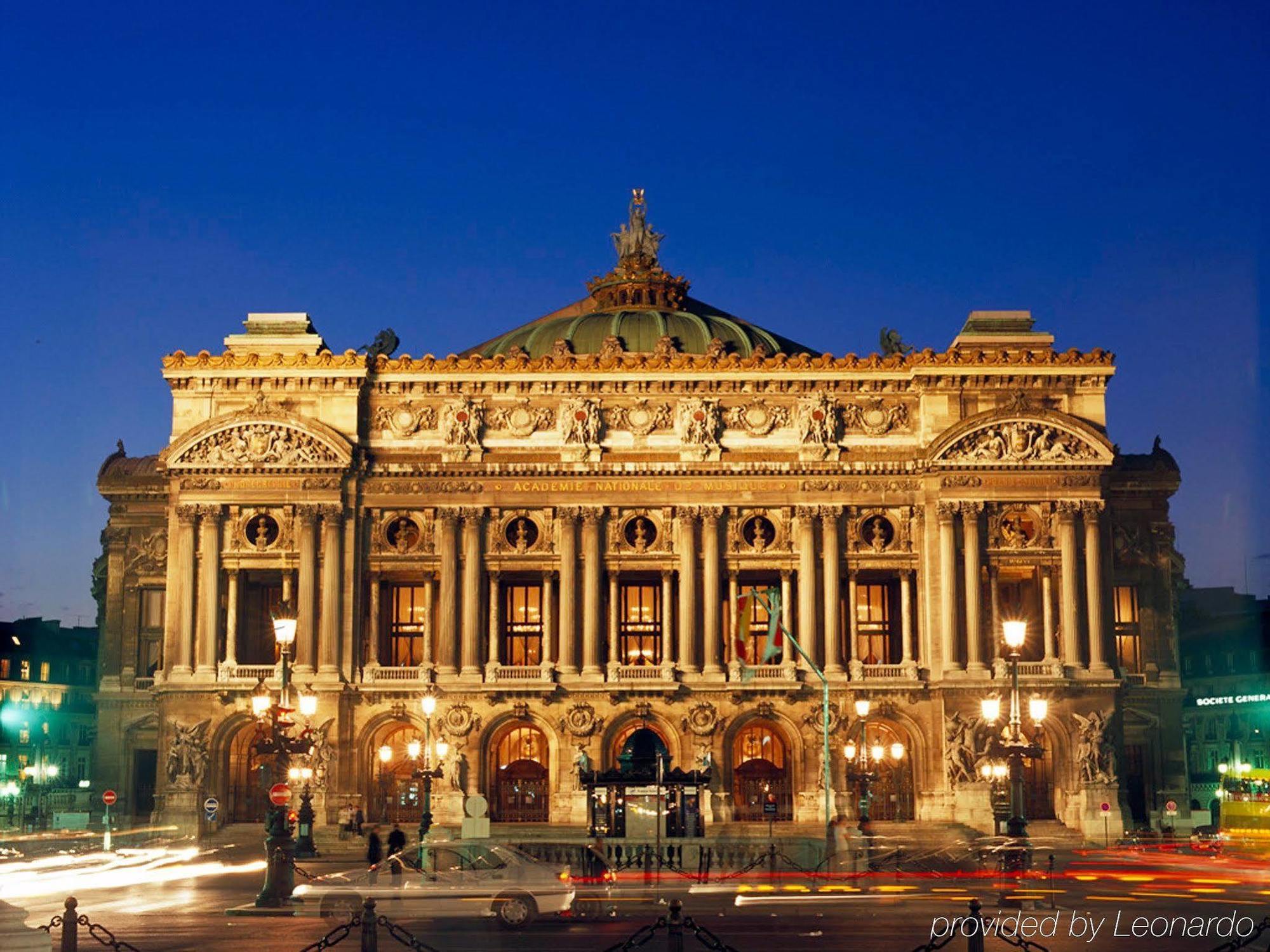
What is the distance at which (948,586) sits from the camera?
3036 inches

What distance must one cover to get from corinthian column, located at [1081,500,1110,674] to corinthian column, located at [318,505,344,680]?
32.6m

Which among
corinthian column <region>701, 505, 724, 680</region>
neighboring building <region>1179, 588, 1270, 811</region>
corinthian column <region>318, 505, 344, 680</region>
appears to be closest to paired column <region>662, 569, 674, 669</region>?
corinthian column <region>701, 505, 724, 680</region>

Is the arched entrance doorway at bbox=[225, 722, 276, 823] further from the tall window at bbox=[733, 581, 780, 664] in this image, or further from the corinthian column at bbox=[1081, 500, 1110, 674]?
the corinthian column at bbox=[1081, 500, 1110, 674]

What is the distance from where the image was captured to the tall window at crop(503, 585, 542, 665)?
80.4m

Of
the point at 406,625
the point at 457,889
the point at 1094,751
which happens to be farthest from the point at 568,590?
the point at 457,889

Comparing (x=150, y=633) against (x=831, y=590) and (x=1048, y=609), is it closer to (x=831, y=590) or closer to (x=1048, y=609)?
(x=831, y=590)

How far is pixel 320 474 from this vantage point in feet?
257

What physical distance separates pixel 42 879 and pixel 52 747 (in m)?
76.0

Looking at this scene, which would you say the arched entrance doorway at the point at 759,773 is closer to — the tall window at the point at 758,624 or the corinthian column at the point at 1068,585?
the tall window at the point at 758,624

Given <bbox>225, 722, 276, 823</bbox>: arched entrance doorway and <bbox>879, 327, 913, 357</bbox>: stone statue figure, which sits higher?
<bbox>879, 327, 913, 357</bbox>: stone statue figure

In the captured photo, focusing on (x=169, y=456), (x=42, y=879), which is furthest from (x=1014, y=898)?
(x=169, y=456)

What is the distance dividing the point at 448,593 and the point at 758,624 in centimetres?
1394

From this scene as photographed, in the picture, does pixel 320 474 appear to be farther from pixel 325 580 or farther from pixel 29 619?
pixel 29 619

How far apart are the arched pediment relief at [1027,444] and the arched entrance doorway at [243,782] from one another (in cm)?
3242
